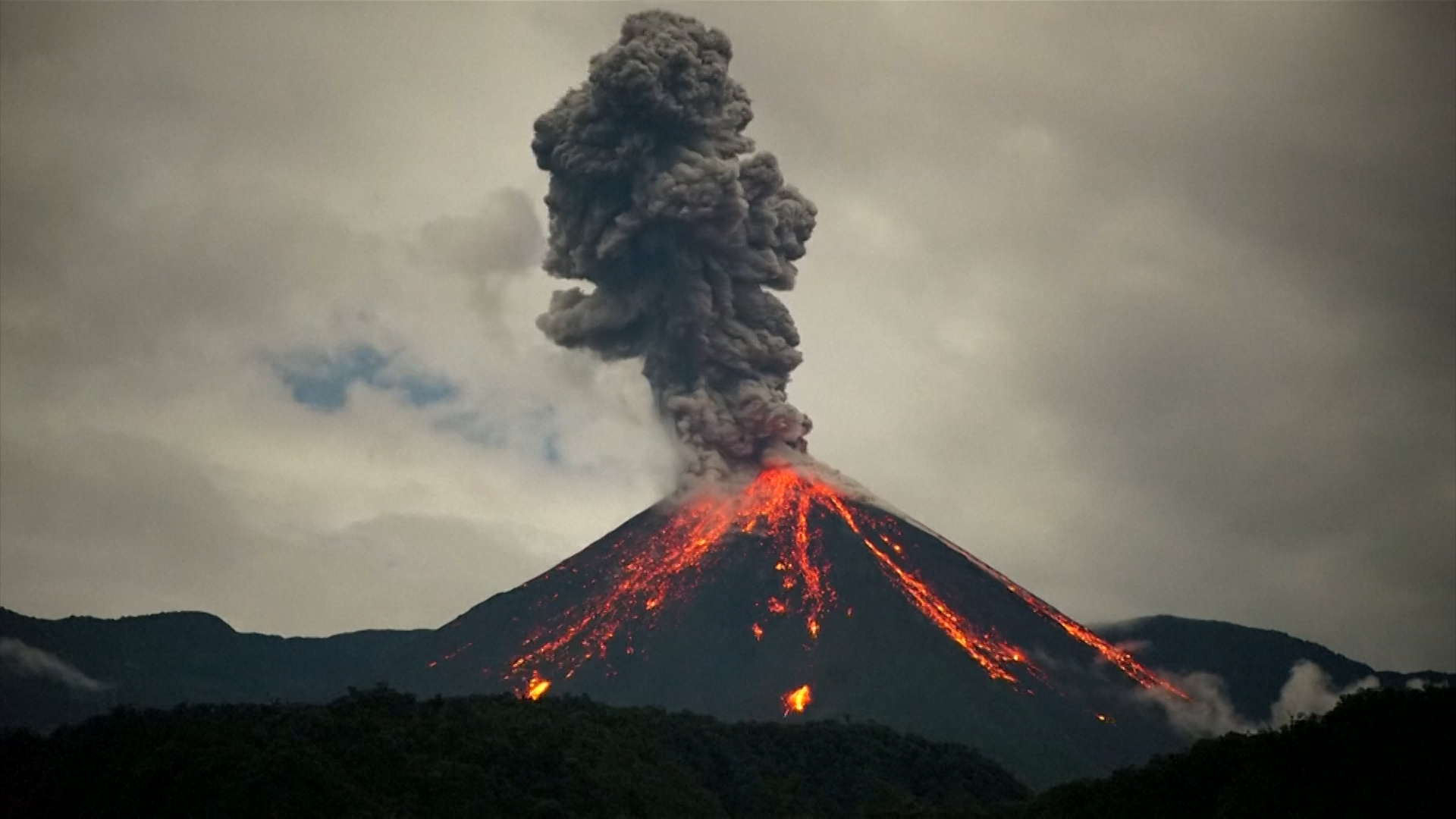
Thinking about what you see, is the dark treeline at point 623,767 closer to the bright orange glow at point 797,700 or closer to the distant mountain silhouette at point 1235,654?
the bright orange glow at point 797,700

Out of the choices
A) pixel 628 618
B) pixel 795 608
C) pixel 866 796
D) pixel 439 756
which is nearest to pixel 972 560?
pixel 795 608

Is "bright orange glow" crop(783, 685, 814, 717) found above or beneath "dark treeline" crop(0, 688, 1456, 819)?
above

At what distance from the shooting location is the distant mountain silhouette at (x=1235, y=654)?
397ft

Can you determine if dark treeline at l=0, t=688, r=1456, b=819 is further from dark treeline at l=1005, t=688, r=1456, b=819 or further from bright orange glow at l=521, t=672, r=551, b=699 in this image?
bright orange glow at l=521, t=672, r=551, b=699

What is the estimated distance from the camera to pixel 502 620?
104688 mm

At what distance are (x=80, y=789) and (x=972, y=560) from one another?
194ft

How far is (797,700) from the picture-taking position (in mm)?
90750

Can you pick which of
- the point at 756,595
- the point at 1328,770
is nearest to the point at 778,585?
the point at 756,595

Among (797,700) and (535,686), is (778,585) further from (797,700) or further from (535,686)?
(535,686)

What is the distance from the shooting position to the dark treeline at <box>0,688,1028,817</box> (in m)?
55.9

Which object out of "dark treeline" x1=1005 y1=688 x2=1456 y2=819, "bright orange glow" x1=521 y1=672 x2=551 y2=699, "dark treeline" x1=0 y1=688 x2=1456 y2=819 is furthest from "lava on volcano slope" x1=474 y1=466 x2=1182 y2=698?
"dark treeline" x1=1005 y1=688 x2=1456 y2=819

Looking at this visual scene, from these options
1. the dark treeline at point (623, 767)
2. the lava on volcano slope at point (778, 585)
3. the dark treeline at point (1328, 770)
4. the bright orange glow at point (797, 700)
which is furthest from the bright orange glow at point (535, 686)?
the dark treeline at point (1328, 770)

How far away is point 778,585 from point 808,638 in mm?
4693

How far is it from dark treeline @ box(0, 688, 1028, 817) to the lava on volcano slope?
19.5 m
